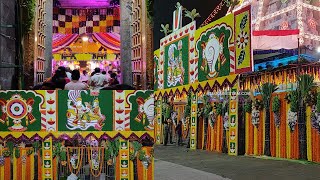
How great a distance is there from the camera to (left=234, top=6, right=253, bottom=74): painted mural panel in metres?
9.73

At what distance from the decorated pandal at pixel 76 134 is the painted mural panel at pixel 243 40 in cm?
415

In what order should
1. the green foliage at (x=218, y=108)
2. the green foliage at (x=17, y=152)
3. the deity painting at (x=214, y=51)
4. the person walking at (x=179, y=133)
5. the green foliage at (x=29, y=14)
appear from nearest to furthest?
the green foliage at (x=17, y=152) < the deity painting at (x=214, y=51) < the green foliage at (x=218, y=108) < the person walking at (x=179, y=133) < the green foliage at (x=29, y=14)

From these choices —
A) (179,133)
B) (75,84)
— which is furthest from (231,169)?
(179,133)

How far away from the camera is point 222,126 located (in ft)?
43.8

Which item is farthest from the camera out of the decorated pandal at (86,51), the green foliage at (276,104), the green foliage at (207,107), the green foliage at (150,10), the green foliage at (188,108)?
the decorated pandal at (86,51)

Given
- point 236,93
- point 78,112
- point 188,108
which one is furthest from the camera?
point 188,108

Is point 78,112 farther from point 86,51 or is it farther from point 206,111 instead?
point 86,51

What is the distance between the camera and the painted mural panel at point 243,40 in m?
9.73

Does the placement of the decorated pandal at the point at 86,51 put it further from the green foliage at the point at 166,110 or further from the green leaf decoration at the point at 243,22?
the green leaf decoration at the point at 243,22

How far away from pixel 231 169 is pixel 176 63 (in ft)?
16.8

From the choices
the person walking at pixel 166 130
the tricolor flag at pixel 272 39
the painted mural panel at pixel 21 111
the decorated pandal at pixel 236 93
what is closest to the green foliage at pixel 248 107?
the decorated pandal at pixel 236 93

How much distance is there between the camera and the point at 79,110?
19.8 ft

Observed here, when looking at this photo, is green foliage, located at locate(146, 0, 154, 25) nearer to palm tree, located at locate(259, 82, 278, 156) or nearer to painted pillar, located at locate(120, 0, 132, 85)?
painted pillar, located at locate(120, 0, 132, 85)

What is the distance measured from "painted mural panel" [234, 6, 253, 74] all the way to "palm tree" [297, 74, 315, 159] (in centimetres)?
157
